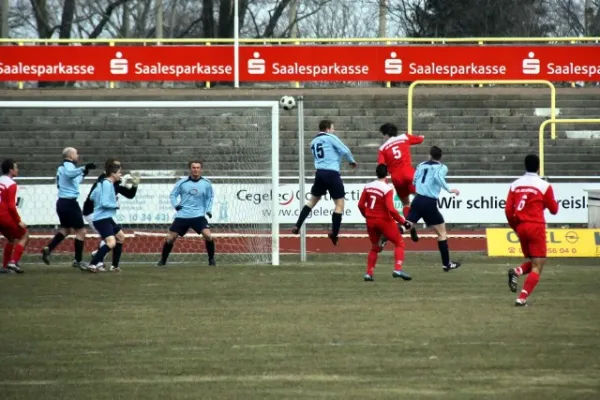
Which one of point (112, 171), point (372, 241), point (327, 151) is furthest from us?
point (327, 151)

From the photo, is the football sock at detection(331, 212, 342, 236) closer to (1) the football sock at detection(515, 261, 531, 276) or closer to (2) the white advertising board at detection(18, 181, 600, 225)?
(2) the white advertising board at detection(18, 181, 600, 225)

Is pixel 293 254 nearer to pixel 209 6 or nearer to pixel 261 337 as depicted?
pixel 261 337

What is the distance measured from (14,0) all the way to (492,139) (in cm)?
3576

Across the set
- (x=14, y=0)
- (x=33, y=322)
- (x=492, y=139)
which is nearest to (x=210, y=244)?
(x=33, y=322)

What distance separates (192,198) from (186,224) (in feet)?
1.30

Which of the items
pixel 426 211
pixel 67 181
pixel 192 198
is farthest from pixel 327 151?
pixel 67 181

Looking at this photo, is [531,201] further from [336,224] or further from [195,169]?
[195,169]

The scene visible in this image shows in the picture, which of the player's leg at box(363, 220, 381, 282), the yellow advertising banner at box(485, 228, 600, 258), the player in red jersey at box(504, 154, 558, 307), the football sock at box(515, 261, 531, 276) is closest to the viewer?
the player in red jersey at box(504, 154, 558, 307)

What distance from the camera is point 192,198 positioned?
19.9 m

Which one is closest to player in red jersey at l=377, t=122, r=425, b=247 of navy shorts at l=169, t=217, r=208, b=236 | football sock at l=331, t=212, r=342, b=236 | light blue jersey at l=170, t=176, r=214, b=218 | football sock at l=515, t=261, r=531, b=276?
football sock at l=331, t=212, r=342, b=236

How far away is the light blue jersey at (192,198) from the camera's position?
1992 cm

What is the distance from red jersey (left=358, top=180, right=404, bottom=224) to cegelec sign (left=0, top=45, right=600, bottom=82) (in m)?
20.9

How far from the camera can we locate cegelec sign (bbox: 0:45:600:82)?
36.8m

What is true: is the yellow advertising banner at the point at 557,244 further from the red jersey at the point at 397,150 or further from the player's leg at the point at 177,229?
the player's leg at the point at 177,229
